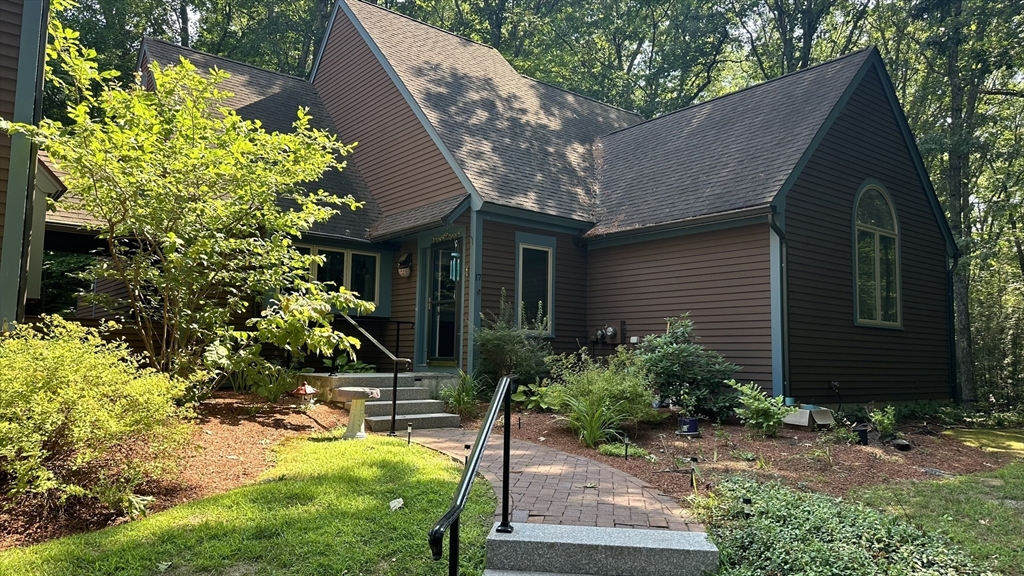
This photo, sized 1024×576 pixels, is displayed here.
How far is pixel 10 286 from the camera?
6.49m

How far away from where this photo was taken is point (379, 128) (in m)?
13.2

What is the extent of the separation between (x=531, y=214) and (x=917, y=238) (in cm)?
738

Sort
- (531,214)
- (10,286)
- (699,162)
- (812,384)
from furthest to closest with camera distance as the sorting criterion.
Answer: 1. (699,162)
2. (531,214)
3. (812,384)
4. (10,286)

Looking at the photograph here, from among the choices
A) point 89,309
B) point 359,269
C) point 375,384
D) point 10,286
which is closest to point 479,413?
point 375,384

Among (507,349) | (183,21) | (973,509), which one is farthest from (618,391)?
(183,21)

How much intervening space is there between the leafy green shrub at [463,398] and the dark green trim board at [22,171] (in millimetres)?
5014

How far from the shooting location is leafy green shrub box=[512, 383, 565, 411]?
25.4 feet

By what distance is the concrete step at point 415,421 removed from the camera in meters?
7.71

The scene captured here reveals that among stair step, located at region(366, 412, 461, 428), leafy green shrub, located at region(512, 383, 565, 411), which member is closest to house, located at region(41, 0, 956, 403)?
leafy green shrub, located at region(512, 383, 565, 411)

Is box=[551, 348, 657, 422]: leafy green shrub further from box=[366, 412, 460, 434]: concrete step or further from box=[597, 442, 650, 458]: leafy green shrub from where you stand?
box=[366, 412, 460, 434]: concrete step

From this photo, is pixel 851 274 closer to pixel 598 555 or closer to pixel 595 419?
pixel 595 419

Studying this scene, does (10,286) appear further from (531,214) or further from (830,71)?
(830,71)

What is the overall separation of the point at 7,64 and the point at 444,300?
21.6 ft

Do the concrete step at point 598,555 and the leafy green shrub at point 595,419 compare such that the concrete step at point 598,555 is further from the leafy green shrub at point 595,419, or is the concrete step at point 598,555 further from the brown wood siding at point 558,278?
the brown wood siding at point 558,278
